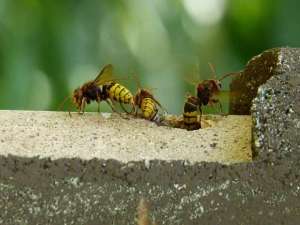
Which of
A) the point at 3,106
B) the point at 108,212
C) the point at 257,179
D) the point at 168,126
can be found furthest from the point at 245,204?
the point at 3,106

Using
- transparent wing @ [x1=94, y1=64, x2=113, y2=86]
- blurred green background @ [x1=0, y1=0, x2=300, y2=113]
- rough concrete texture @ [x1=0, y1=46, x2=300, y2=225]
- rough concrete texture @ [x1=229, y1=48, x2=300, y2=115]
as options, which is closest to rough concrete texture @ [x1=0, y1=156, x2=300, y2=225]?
rough concrete texture @ [x1=0, y1=46, x2=300, y2=225]

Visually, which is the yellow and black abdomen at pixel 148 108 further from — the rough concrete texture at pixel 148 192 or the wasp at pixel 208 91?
the rough concrete texture at pixel 148 192

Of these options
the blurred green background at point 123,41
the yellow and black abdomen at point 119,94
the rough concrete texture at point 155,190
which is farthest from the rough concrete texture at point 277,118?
the blurred green background at point 123,41

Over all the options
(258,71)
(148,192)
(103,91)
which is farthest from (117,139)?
(103,91)

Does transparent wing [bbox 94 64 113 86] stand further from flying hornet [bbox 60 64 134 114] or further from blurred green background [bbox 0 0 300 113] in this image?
blurred green background [bbox 0 0 300 113]

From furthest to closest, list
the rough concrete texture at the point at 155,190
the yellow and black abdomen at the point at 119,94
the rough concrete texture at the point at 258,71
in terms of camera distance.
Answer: the yellow and black abdomen at the point at 119,94 → the rough concrete texture at the point at 258,71 → the rough concrete texture at the point at 155,190

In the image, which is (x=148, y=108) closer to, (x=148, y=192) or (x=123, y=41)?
(x=148, y=192)
